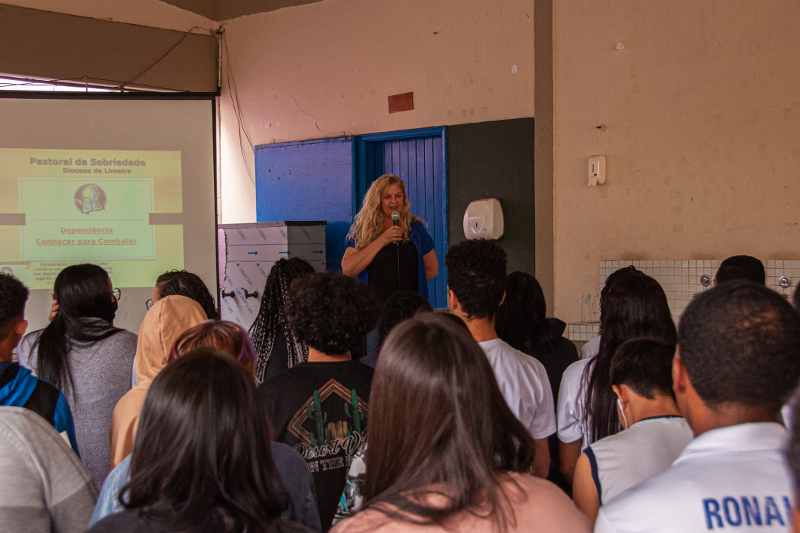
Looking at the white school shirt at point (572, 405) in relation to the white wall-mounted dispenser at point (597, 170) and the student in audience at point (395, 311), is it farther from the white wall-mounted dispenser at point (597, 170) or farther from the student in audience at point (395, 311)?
the white wall-mounted dispenser at point (597, 170)

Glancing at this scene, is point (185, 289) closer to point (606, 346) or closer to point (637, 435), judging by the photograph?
point (606, 346)

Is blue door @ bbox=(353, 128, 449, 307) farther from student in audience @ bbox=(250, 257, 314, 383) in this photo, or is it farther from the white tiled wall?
student in audience @ bbox=(250, 257, 314, 383)

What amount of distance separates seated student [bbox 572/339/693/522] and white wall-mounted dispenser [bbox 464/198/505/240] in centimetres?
329

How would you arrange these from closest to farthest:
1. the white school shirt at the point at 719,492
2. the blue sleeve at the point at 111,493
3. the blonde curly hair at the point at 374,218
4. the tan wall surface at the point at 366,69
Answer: the white school shirt at the point at 719,492
the blue sleeve at the point at 111,493
the blonde curly hair at the point at 374,218
the tan wall surface at the point at 366,69

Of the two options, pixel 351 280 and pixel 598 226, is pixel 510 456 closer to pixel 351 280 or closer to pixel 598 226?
pixel 351 280

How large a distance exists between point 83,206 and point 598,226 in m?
3.48

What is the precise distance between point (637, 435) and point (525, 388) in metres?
0.55

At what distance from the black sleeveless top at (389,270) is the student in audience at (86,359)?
4.96ft

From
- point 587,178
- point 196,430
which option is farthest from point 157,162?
point 196,430

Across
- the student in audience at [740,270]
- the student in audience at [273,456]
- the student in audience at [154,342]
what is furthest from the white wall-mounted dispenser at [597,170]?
the student in audience at [273,456]

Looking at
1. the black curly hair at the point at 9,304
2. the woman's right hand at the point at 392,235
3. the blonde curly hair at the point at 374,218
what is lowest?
the black curly hair at the point at 9,304

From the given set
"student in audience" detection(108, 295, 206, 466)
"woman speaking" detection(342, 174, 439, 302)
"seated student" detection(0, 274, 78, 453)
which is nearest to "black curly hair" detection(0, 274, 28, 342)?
"seated student" detection(0, 274, 78, 453)

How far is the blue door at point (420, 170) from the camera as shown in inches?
203

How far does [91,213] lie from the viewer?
422 centimetres
